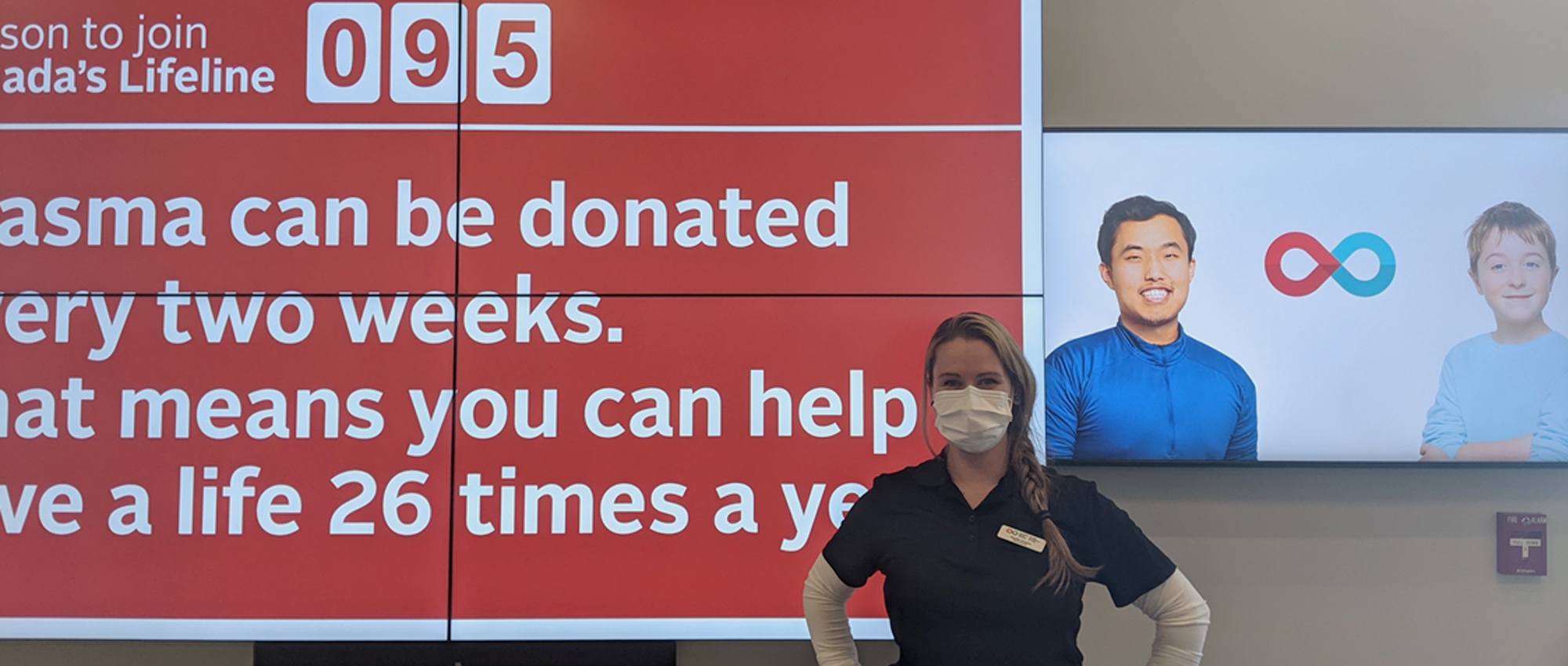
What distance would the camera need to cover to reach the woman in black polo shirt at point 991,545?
58.8 inches

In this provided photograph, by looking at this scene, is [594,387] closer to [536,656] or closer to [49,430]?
[536,656]

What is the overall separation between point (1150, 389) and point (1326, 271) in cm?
49

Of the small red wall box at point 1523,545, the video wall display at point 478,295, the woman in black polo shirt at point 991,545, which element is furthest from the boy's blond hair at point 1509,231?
the woman in black polo shirt at point 991,545

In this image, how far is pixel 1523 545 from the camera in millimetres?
2191

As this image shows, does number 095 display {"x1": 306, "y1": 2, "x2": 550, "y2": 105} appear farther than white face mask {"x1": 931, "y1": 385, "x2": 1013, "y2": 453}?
Yes

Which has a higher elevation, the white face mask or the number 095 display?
the number 095 display

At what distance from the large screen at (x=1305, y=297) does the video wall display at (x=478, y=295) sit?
0.17 meters

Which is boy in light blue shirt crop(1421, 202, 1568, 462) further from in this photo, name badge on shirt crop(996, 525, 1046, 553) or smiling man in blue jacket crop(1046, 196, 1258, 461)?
name badge on shirt crop(996, 525, 1046, 553)

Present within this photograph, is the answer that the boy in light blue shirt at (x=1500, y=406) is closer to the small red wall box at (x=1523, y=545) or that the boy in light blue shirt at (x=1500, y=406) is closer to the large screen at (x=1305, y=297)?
the large screen at (x=1305, y=297)

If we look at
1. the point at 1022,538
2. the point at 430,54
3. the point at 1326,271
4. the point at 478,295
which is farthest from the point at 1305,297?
the point at 430,54

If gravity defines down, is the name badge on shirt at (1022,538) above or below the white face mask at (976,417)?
below

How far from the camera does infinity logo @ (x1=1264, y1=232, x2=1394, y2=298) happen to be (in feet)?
7.25

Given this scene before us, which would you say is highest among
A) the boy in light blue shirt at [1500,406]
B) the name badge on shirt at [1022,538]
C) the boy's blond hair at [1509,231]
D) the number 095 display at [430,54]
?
the number 095 display at [430,54]

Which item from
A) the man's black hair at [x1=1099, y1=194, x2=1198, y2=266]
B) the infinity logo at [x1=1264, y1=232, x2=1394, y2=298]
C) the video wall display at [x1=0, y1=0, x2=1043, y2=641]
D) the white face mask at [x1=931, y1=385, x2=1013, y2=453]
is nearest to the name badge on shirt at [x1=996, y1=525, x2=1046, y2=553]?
the white face mask at [x1=931, y1=385, x2=1013, y2=453]
